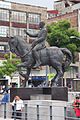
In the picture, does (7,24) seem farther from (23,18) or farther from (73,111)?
(73,111)

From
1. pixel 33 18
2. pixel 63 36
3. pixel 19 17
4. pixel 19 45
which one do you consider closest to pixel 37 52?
pixel 19 45

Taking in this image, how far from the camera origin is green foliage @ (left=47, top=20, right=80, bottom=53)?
53469 millimetres

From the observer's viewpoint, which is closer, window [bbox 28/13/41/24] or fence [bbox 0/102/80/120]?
fence [bbox 0/102/80/120]

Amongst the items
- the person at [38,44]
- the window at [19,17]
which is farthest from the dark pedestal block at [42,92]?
the window at [19,17]

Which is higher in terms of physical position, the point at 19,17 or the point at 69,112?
the point at 19,17

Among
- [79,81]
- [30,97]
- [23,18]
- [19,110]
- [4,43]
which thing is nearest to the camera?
[19,110]

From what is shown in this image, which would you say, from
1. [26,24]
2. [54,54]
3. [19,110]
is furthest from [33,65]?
[26,24]

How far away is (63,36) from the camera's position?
175 ft

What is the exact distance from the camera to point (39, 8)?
75.1m

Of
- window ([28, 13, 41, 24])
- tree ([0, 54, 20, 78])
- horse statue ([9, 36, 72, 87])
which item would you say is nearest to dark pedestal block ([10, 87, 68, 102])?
horse statue ([9, 36, 72, 87])

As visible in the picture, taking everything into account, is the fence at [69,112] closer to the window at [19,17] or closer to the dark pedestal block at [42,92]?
the dark pedestal block at [42,92]

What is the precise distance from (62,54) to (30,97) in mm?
2966

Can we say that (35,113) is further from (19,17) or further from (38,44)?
(19,17)

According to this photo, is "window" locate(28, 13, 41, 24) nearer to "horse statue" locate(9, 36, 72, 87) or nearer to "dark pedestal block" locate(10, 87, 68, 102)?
"horse statue" locate(9, 36, 72, 87)
